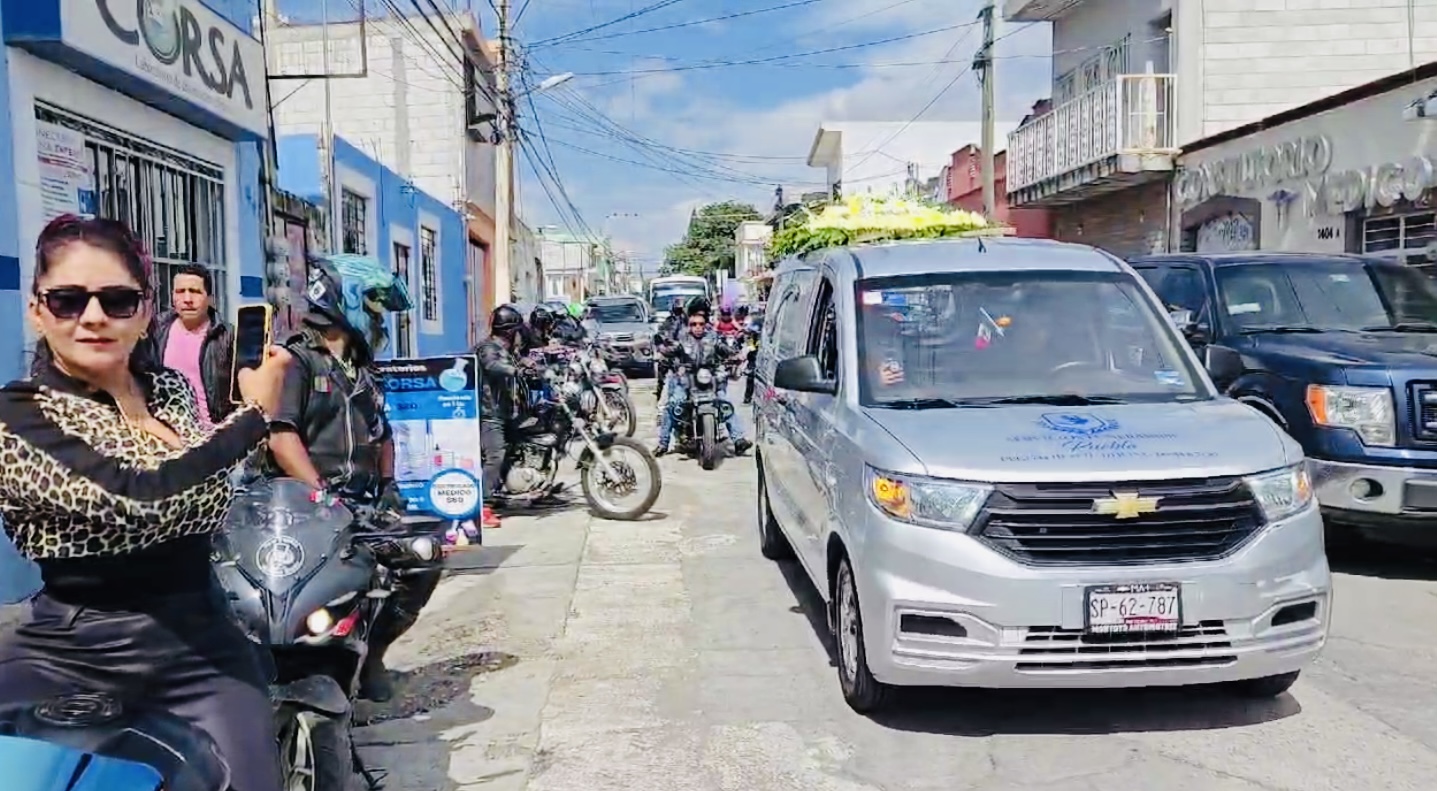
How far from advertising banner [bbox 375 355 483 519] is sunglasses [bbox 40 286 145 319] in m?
5.66

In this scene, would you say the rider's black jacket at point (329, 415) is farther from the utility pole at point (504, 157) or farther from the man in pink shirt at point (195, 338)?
the utility pole at point (504, 157)

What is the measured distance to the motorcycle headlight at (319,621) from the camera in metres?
3.47

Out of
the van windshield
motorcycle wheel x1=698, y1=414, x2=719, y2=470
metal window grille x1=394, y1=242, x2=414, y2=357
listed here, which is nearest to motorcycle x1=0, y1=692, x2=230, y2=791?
the van windshield

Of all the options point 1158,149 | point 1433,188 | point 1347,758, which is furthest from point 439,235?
point 1347,758

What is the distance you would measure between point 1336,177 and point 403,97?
1612 cm

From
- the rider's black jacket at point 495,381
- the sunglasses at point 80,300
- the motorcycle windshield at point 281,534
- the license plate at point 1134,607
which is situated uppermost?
the sunglasses at point 80,300

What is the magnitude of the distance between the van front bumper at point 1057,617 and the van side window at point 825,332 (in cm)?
149

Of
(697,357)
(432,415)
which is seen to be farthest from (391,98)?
(432,415)

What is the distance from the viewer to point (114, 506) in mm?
2352

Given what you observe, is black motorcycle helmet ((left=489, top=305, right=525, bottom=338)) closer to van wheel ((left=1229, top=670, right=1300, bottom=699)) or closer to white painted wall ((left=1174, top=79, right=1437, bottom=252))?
van wheel ((left=1229, top=670, right=1300, bottom=699))

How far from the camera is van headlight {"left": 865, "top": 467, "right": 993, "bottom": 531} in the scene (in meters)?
4.51

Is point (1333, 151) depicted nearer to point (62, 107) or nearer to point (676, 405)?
point (676, 405)

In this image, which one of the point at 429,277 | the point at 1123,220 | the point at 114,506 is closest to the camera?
the point at 114,506

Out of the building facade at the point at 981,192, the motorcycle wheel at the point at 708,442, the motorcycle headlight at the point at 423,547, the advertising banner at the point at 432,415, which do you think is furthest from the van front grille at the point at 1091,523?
the building facade at the point at 981,192
